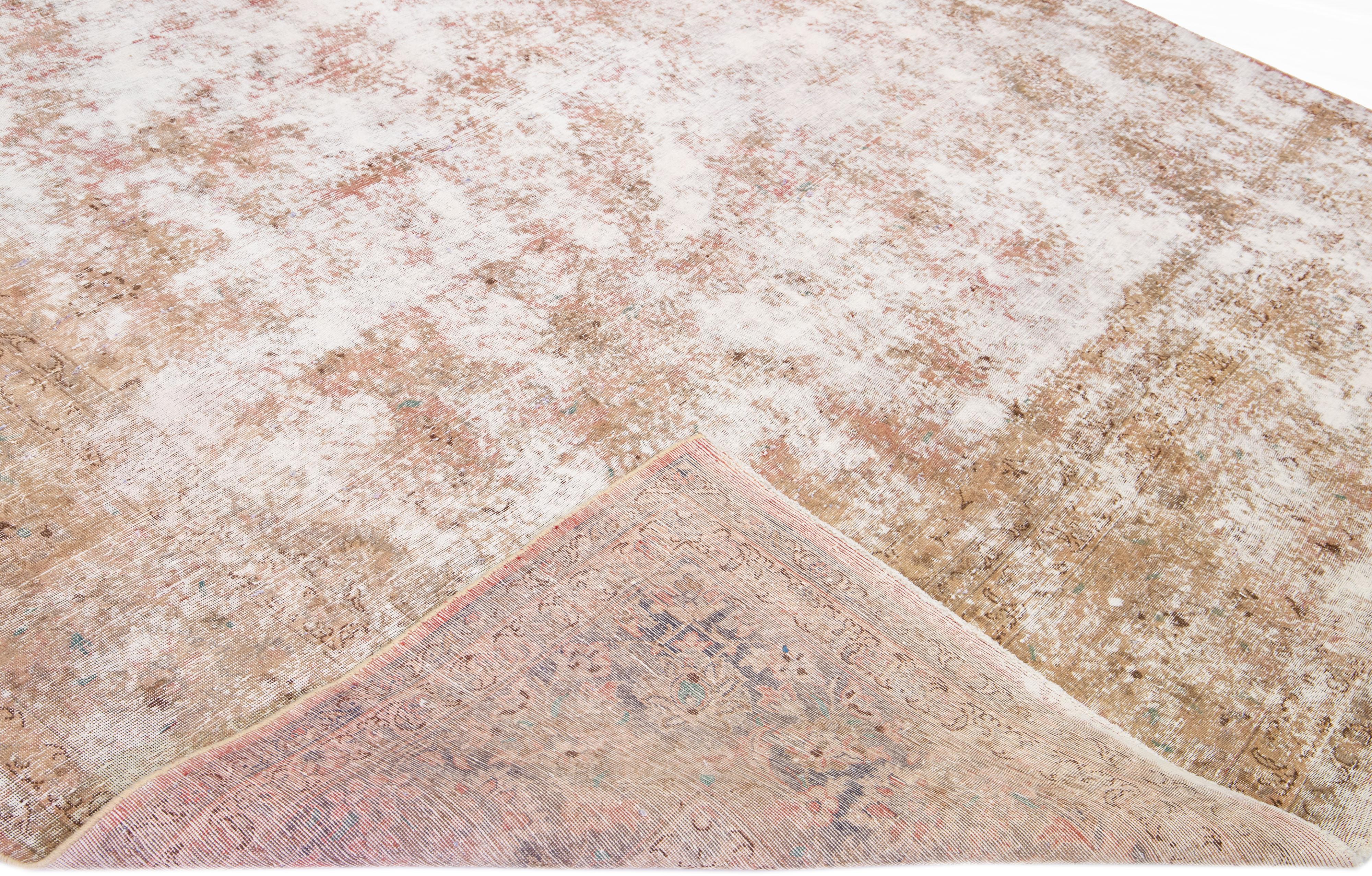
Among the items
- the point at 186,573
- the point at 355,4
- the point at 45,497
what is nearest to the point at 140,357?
the point at 45,497

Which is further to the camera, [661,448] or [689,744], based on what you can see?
[661,448]

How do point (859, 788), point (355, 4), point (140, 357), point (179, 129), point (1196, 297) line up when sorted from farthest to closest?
point (355, 4)
point (179, 129)
point (1196, 297)
point (140, 357)
point (859, 788)

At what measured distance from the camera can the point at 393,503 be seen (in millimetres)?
1733

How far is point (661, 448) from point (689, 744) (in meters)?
0.67

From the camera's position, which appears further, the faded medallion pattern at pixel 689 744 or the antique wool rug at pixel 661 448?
the antique wool rug at pixel 661 448

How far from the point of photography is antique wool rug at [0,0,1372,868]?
130 centimetres

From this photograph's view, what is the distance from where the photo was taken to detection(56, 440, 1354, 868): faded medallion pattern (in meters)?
1.17

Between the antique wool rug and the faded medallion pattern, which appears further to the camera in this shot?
the antique wool rug

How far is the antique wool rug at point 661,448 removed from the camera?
51.3 inches

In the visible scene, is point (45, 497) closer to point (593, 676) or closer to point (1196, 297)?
point (593, 676)

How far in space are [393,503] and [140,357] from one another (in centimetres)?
65

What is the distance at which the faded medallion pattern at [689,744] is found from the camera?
1.17m

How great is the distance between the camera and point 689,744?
4.40ft

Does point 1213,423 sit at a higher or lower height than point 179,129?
lower
